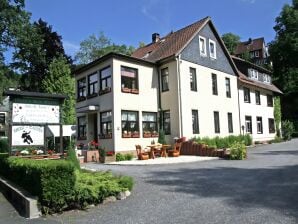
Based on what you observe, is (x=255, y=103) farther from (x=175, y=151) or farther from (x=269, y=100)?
(x=175, y=151)

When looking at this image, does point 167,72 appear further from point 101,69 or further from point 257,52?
point 257,52

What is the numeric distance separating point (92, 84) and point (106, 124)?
13.2 ft

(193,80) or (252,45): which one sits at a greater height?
(252,45)

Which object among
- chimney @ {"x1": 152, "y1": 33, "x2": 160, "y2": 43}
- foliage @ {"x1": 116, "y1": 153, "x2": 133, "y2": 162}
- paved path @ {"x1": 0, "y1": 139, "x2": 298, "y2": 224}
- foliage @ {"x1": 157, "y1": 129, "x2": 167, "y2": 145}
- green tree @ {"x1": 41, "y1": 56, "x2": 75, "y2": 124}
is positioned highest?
chimney @ {"x1": 152, "y1": 33, "x2": 160, "y2": 43}

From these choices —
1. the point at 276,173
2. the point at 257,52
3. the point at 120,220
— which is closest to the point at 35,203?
the point at 120,220

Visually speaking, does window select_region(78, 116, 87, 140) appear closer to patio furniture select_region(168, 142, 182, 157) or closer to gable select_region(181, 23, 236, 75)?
patio furniture select_region(168, 142, 182, 157)

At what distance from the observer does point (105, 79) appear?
2469cm

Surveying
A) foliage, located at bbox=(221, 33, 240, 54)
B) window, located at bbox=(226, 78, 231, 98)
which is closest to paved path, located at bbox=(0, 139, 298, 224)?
window, located at bbox=(226, 78, 231, 98)

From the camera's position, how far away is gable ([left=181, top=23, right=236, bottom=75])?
87.3 feet

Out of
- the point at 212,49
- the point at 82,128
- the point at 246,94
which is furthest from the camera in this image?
the point at 246,94

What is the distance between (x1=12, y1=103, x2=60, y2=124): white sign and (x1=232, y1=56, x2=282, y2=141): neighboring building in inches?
881

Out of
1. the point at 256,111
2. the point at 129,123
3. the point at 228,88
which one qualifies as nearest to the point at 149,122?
the point at 129,123

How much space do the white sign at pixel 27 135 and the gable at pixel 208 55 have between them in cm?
1529

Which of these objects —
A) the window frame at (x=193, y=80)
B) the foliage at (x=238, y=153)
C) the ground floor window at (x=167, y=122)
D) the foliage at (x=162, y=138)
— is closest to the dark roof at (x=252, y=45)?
the window frame at (x=193, y=80)
